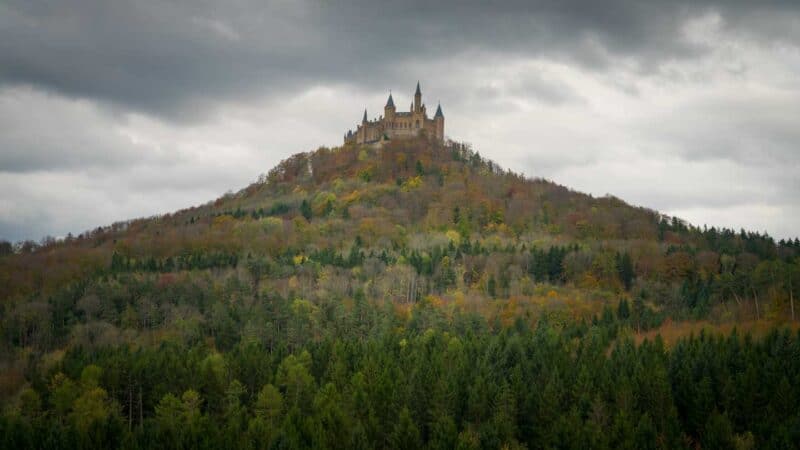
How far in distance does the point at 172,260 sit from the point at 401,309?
5196cm

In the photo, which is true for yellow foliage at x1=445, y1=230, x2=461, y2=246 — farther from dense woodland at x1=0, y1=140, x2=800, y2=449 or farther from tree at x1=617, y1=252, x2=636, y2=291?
tree at x1=617, y1=252, x2=636, y2=291

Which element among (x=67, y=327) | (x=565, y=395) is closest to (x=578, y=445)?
(x=565, y=395)

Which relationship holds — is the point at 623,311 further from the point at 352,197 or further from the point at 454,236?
the point at 352,197

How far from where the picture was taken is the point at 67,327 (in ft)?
343

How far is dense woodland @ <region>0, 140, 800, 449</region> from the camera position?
59531 mm

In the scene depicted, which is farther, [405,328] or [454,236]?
[454,236]

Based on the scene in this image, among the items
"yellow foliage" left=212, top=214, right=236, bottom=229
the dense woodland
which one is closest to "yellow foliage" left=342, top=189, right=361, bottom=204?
the dense woodland

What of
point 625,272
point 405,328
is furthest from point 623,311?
point 405,328

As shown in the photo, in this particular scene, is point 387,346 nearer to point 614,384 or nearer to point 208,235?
point 614,384

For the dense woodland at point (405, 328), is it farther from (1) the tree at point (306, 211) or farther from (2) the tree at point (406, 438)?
(1) the tree at point (306, 211)

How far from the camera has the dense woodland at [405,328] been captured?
5953 cm

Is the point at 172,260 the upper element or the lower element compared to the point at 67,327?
upper

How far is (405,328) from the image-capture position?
335 feet

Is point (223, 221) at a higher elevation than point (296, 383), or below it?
higher
